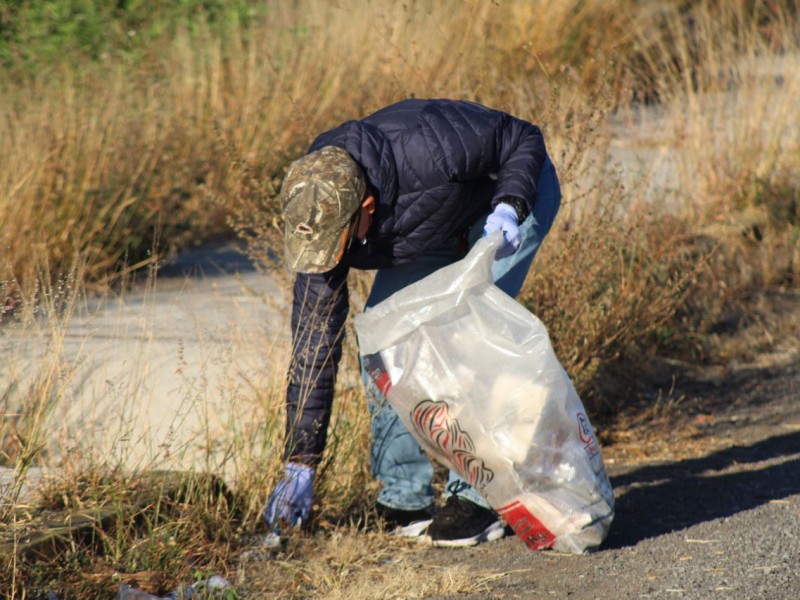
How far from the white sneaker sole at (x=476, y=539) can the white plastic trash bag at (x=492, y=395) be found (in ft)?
1.27

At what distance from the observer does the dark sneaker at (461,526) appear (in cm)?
365

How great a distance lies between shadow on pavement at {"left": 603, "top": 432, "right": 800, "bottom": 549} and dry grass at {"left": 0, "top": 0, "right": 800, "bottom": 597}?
58 cm

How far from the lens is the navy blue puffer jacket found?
10.5ft

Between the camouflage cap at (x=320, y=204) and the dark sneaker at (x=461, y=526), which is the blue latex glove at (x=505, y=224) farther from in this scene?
the dark sneaker at (x=461, y=526)

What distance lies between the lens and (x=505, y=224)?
Answer: 10.4 feet

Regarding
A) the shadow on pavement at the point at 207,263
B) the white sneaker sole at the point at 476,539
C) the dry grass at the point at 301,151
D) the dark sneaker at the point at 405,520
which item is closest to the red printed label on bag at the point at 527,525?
the dry grass at the point at 301,151

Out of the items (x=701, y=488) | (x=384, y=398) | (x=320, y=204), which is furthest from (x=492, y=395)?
(x=701, y=488)

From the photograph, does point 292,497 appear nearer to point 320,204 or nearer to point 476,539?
point 476,539

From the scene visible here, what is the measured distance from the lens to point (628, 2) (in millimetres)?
9812

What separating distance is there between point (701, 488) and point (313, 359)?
5.95 feet

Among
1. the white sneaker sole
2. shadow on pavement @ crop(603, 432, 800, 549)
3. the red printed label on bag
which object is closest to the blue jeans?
the white sneaker sole

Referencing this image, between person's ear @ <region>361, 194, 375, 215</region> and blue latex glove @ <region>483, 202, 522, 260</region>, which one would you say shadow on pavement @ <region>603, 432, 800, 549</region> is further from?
person's ear @ <region>361, 194, 375, 215</region>

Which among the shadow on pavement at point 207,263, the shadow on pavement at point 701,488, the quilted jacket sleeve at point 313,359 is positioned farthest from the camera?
the shadow on pavement at point 207,263

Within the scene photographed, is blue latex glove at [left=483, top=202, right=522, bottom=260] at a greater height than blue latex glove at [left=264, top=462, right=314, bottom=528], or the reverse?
blue latex glove at [left=483, top=202, right=522, bottom=260]
